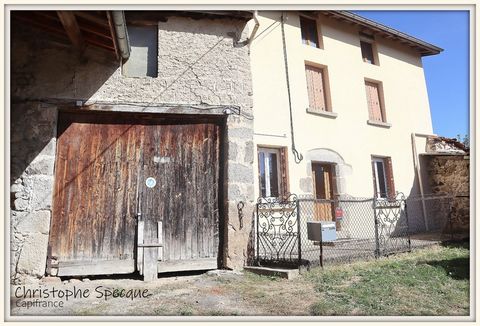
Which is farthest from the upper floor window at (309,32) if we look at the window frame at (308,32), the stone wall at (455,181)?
the stone wall at (455,181)

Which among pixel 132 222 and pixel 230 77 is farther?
pixel 230 77

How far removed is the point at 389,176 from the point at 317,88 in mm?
3321

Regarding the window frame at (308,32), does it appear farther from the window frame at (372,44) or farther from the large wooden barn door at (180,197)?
the large wooden barn door at (180,197)

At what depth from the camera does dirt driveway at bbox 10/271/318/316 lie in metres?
3.72

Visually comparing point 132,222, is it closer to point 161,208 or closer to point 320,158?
point 161,208

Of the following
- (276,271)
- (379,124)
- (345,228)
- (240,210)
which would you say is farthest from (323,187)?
(276,271)

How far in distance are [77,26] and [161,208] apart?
292cm

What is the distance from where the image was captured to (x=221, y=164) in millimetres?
5926

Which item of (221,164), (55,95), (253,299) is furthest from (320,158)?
(55,95)

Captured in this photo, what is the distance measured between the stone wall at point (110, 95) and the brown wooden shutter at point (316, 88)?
9.77 feet

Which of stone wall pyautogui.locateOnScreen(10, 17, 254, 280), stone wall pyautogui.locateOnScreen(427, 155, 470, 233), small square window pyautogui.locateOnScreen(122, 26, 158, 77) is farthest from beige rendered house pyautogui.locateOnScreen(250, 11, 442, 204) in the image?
small square window pyautogui.locateOnScreen(122, 26, 158, 77)

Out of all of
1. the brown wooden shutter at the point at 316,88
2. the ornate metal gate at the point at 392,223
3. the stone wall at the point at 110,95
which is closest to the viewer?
the stone wall at the point at 110,95

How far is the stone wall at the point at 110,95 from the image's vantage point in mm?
4898

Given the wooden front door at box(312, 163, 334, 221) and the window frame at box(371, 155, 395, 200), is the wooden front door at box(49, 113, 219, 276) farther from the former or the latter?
the window frame at box(371, 155, 395, 200)
